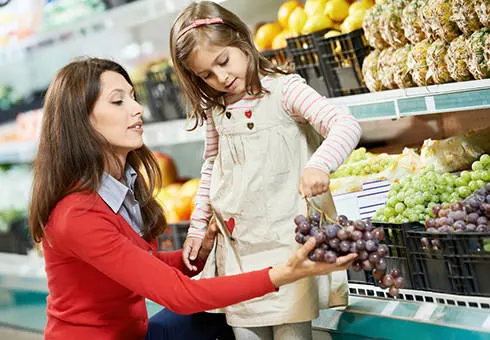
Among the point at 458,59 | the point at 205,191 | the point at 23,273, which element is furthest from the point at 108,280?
the point at 23,273

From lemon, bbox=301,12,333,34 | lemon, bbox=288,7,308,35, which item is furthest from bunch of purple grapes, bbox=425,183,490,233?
lemon, bbox=288,7,308,35

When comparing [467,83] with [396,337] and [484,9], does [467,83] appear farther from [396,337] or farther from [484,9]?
[396,337]

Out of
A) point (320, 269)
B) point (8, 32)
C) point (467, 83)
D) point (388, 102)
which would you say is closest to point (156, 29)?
point (8, 32)

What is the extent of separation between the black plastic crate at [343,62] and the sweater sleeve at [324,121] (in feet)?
1.85

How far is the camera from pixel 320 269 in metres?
1.55

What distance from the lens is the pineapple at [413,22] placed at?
7.04ft

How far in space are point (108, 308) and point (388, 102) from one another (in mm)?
1023

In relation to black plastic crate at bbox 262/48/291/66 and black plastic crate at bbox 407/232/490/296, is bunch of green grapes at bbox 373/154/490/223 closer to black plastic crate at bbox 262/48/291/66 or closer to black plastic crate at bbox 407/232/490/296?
black plastic crate at bbox 407/232/490/296

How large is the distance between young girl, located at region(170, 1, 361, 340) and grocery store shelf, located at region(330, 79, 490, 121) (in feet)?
1.09

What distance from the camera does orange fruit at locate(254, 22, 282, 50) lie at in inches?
115

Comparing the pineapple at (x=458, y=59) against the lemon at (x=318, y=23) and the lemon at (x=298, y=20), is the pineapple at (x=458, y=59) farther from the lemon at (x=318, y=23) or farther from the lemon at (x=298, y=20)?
the lemon at (x=298, y=20)

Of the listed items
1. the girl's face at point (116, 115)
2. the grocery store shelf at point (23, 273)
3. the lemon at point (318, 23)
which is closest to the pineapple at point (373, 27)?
the lemon at point (318, 23)

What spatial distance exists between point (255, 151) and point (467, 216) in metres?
0.57

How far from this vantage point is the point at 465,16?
196 cm
